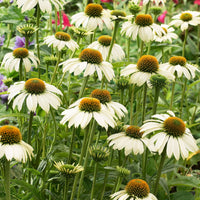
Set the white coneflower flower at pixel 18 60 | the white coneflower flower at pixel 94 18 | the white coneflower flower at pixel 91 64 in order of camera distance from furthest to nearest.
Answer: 1. the white coneflower flower at pixel 94 18
2. the white coneflower flower at pixel 18 60
3. the white coneflower flower at pixel 91 64

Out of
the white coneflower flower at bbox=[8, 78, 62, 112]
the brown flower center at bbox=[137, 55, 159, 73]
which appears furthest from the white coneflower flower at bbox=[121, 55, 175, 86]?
the white coneflower flower at bbox=[8, 78, 62, 112]

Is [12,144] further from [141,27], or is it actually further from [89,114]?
[141,27]

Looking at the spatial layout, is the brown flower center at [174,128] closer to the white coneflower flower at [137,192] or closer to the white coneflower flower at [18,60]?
the white coneflower flower at [137,192]

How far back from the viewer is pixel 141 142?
1.18 m

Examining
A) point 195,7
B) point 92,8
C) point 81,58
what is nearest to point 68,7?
point 195,7

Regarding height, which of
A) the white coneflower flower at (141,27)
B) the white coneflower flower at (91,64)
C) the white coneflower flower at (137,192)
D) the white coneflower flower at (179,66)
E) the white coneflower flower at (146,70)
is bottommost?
the white coneflower flower at (137,192)

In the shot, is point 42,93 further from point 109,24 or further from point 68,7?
point 68,7

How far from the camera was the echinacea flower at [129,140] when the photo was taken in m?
1.15

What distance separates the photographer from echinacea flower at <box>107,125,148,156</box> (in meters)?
1.15

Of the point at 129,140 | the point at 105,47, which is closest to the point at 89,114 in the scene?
the point at 129,140

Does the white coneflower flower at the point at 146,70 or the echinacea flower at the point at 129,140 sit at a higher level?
the white coneflower flower at the point at 146,70

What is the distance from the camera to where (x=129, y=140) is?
1.17 meters

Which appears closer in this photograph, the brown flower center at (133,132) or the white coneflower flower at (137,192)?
the white coneflower flower at (137,192)

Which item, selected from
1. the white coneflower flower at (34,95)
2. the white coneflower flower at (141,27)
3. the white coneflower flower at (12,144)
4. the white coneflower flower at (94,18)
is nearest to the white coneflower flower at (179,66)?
the white coneflower flower at (141,27)
